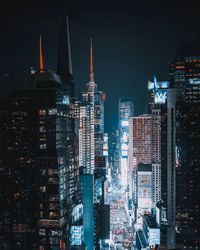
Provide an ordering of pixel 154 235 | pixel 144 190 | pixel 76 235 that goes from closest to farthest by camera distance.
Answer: pixel 76 235 < pixel 154 235 < pixel 144 190

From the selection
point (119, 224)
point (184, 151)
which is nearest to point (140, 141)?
point (119, 224)

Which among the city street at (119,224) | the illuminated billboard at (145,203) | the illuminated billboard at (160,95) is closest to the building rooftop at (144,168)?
the illuminated billboard at (145,203)

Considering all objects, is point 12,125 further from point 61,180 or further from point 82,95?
point 82,95

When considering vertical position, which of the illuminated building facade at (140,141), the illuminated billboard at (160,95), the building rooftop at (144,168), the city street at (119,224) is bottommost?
the city street at (119,224)

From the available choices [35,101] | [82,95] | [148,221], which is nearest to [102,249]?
[148,221]

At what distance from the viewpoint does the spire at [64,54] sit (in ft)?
30.2

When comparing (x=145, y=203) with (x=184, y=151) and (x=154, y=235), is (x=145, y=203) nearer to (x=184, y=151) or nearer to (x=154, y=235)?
(x=154, y=235)

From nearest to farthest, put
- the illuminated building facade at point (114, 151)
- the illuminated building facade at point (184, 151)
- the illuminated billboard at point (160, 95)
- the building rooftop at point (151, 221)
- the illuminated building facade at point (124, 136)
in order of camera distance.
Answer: the illuminated building facade at point (184, 151) → the building rooftop at point (151, 221) → the illuminated billboard at point (160, 95) → the illuminated building facade at point (124, 136) → the illuminated building facade at point (114, 151)

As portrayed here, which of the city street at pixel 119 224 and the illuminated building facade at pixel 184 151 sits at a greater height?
the illuminated building facade at pixel 184 151

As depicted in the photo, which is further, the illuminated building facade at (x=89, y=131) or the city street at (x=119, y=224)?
the illuminated building facade at (x=89, y=131)

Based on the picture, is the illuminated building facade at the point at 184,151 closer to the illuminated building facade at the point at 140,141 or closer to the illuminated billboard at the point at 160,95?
the illuminated billboard at the point at 160,95

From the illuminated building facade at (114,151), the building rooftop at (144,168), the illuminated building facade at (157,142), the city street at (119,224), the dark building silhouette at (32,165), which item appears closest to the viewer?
the dark building silhouette at (32,165)

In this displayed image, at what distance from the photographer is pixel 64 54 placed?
32.9ft

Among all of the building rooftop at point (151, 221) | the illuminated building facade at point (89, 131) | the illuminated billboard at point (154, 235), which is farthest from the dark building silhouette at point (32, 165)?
the illuminated building facade at point (89, 131)
